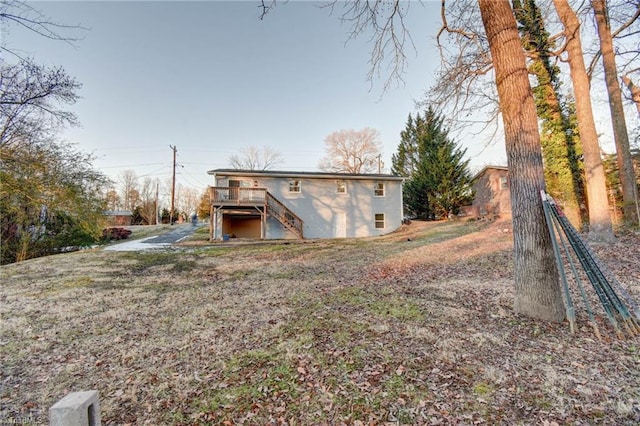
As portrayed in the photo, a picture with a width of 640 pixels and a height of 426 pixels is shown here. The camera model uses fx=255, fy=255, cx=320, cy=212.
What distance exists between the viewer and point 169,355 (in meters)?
3.26

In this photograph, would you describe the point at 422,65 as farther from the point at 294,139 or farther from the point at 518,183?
the point at 294,139

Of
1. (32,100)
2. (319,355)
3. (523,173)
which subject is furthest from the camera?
(32,100)

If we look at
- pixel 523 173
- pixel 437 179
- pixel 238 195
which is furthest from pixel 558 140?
pixel 238 195

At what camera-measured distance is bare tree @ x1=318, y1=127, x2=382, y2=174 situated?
1282 inches

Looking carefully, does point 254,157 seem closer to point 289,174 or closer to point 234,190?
point 289,174

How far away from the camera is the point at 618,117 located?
8.10 m

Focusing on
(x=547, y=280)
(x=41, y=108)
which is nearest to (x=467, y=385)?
(x=547, y=280)

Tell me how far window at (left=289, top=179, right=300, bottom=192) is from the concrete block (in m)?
16.0

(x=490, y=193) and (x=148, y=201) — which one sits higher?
(x=148, y=201)

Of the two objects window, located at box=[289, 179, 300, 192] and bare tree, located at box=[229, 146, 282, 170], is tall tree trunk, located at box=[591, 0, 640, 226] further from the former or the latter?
bare tree, located at box=[229, 146, 282, 170]

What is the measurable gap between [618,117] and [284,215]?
14.6m

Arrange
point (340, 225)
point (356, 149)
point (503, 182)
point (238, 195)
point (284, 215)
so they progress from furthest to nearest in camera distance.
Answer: point (356, 149) < point (503, 182) < point (340, 225) < point (284, 215) < point (238, 195)

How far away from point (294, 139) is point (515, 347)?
78.0ft

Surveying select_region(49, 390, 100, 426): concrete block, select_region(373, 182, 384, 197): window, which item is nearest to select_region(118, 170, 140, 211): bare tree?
select_region(373, 182, 384, 197): window
